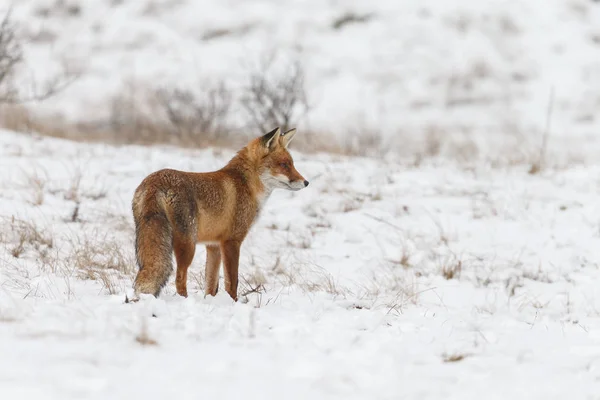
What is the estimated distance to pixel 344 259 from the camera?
7234 millimetres

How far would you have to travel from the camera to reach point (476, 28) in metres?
23.9

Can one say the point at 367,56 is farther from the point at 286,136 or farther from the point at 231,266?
the point at 231,266

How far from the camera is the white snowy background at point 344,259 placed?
3.08 meters

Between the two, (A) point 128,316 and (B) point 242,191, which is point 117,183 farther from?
(A) point 128,316

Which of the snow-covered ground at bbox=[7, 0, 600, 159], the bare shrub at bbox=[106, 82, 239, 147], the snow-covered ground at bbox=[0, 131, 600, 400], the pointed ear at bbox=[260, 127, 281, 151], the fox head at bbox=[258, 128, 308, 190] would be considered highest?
the snow-covered ground at bbox=[7, 0, 600, 159]

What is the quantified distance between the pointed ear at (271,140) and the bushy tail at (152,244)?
4.44 ft

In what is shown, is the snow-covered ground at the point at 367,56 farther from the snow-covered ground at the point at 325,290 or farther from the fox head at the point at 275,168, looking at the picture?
the fox head at the point at 275,168

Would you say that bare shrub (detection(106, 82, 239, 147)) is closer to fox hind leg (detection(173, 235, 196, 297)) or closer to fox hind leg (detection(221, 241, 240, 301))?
fox hind leg (detection(221, 241, 240, 301))

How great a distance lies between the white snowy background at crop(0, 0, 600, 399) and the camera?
308cm

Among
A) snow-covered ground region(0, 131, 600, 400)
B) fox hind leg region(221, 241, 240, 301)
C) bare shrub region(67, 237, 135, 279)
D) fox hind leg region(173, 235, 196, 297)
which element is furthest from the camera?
bare shrub region(67, 237, 135, 279)

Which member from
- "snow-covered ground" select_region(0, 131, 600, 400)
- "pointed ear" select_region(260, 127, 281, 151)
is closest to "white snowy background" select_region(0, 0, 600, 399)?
"snow-covered ground" select_region(0, 131, 600, 400)

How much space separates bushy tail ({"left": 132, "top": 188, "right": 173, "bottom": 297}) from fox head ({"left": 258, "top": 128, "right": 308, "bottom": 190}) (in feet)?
4.31

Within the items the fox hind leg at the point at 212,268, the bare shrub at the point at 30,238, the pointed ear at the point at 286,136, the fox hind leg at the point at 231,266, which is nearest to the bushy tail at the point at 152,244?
the fox hind leg at the point at 231,266

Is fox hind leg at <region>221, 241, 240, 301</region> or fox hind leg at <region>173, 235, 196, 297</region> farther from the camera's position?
fox hind leg at <region>221, 241, 240, 301</region>
